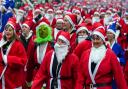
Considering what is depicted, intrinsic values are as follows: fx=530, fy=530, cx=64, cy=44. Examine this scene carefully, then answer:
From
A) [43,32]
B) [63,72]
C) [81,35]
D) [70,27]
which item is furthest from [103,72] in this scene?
[70,27]

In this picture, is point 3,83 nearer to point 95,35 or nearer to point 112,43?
point 95,35

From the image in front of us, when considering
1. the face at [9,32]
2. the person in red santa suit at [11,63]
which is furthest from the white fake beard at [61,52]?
the face at [9,32]

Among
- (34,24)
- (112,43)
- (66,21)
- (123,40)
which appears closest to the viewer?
(112,43)

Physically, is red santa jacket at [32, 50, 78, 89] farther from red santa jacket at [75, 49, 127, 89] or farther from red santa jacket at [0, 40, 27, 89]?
red santa jacket at [0, 40, 27, 89]

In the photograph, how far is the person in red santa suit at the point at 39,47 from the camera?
10570mm

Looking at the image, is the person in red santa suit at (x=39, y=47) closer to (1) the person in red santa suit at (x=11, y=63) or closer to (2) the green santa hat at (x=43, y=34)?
(2) the green santa hat at (x=43, y=34)

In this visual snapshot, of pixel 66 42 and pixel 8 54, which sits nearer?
pixel 66 42

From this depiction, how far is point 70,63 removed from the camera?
8609 mm

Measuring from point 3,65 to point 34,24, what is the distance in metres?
6.83

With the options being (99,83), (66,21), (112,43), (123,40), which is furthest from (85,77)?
(123,40)

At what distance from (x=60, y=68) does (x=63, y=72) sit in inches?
3.2

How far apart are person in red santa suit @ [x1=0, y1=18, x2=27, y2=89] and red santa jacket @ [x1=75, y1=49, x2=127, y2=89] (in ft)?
4.19

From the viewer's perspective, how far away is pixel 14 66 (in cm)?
926

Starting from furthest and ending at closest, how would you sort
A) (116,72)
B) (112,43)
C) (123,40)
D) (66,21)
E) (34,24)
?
(34,24) < (123,40) < (66,21) < (112,43) < (116,72)
